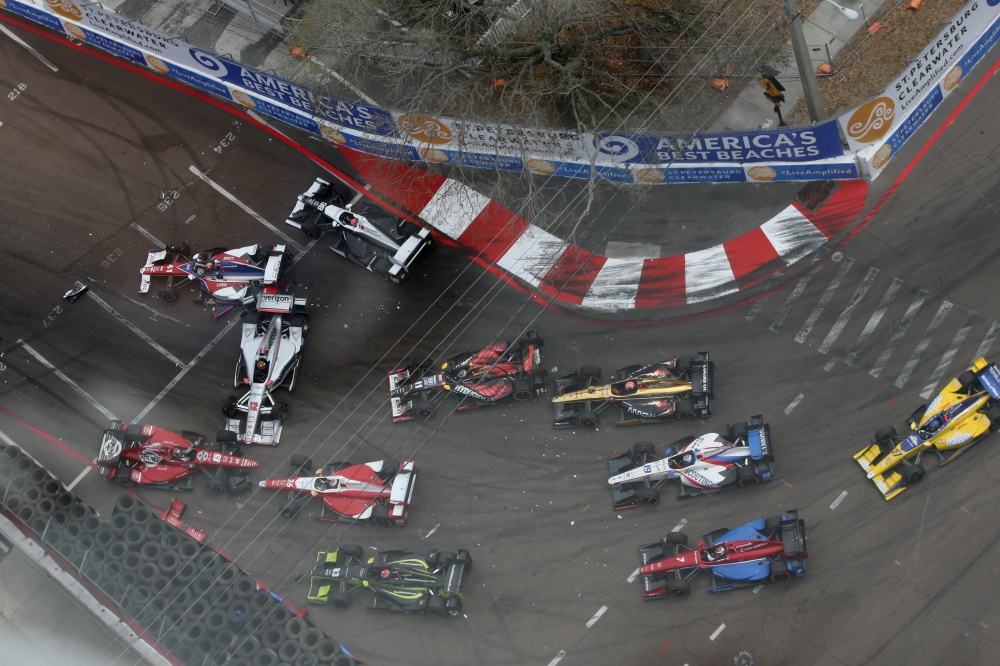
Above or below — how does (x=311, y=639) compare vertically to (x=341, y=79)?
below

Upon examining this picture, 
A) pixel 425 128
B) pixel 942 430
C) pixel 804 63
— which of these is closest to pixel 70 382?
pixel 425 128

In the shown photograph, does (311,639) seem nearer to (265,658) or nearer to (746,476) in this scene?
(265,658)

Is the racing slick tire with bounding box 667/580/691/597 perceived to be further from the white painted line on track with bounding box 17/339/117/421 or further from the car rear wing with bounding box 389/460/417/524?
the white painted line on track with bounding box 17/339/117/421

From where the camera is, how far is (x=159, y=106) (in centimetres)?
2717

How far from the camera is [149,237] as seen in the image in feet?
85.4

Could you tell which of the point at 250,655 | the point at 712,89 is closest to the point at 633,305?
the point at 712,89

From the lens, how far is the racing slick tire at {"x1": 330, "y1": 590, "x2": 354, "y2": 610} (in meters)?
21.7

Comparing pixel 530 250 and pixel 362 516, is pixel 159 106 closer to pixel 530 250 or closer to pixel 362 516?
pixel 530 250

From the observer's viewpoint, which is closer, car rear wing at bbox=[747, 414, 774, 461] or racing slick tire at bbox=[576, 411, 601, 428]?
car rear wing at bbox=[747, 414, 774, 461]

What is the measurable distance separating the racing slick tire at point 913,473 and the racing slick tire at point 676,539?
472 cm

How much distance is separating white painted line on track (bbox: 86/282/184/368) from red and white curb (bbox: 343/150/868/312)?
7.02 m

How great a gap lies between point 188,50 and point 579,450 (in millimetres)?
14246

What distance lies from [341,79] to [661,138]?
763cm

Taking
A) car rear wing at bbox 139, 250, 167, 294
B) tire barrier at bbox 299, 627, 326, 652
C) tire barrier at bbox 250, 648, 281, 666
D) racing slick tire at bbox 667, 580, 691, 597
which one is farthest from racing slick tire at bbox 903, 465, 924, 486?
car rear wing at bbox 139, 250, 167, 294
